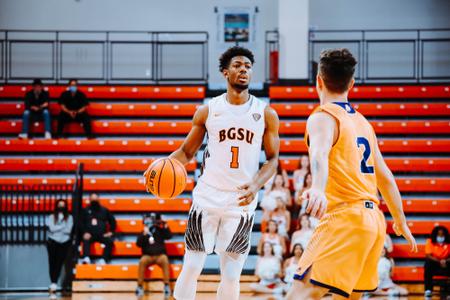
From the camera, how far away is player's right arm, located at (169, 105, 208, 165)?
6141 millimetres

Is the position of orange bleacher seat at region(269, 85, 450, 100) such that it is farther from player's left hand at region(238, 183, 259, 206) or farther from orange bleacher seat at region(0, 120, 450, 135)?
player's left hand at region(238, 183, 259, 206)

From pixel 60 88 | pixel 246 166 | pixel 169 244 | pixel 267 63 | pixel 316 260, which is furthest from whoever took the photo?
pixel 267 63

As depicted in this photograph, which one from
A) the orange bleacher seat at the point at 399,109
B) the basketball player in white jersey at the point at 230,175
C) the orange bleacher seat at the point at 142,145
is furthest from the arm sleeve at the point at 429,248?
the basketball player in white jersey at the point at 230,175

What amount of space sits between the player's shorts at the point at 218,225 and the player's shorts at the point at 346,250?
4.86 feet

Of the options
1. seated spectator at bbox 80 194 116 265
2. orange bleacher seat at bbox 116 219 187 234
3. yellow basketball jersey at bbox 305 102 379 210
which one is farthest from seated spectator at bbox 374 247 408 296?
yellow basketball jersey at bbox 305 102 379 210

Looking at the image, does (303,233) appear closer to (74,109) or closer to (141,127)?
(141,127)

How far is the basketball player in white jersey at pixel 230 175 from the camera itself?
5945 millimetres

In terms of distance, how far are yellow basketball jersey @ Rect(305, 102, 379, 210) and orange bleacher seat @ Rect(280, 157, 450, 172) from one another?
33.6 ft

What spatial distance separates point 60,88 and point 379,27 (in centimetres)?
744

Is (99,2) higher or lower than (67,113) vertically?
higher

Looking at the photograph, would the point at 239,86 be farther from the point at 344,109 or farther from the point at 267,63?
the point at 267,63

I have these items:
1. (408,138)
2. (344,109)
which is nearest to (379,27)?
(408,138)

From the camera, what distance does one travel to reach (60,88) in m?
17.1

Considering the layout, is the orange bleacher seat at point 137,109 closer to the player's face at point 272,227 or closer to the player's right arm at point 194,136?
the player's face at point 272,227
